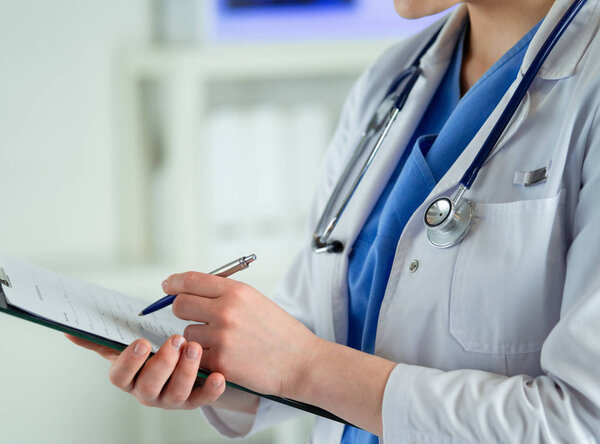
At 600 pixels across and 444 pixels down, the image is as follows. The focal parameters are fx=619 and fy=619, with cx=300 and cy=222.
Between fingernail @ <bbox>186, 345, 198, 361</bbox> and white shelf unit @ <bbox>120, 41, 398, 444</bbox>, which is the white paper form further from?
white shelf unit @ <bbox>120, 41, 398, 444</bbox>

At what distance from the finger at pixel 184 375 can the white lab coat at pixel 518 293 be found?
19 cm

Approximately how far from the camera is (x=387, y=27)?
205 centimetres

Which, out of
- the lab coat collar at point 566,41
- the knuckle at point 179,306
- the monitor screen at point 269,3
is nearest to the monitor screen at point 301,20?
the monitor screen at point 269,3

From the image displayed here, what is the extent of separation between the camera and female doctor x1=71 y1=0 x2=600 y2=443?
1.76 ft

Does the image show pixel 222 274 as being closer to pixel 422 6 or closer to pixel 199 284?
pixel 199 284

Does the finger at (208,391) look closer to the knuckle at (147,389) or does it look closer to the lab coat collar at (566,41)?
the knuckle at (147,389)

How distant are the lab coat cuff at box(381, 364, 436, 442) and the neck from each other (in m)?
0.43

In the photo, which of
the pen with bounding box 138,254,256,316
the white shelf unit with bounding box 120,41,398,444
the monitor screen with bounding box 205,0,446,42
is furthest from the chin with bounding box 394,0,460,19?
the monitor screen with bounding box 205,0,446,42

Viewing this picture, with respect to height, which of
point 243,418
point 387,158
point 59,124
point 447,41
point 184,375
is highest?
point 447,41

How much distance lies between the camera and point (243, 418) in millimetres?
876

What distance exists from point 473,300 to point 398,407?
4.9 inches

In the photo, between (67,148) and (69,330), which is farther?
(67,148)

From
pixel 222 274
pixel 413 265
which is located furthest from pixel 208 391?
pixel 413 265

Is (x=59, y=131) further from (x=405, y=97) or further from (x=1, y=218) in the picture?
(x=405, y=97)
